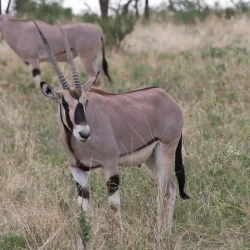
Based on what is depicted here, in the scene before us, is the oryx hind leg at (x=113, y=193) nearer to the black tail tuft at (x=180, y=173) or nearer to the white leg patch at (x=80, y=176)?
the white leg patch at (x=80, y=176)

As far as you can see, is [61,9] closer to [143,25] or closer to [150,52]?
[143,25]

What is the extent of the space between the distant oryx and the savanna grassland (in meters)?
0.72

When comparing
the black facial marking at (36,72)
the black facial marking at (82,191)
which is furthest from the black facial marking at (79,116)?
the black facial marking at (36,72)

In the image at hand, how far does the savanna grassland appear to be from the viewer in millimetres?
4316

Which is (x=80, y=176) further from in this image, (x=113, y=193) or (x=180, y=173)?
(x=180, y=173)

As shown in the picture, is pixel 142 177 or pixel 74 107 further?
pixel 142 177

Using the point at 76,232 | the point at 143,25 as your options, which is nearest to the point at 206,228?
the point at 76,232

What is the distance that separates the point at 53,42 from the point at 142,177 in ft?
20.8

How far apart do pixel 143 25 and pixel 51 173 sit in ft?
52.1

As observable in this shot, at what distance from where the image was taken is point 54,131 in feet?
24.7

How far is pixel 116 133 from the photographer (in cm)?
461

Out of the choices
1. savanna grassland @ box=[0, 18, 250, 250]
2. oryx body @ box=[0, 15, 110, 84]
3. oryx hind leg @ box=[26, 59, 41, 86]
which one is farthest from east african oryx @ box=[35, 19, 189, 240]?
oryx body @ box=[0, 15, 110, 84]

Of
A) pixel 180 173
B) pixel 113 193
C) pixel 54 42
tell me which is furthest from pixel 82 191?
pixel 54 42

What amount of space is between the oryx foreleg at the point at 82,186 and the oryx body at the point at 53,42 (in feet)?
21.9
